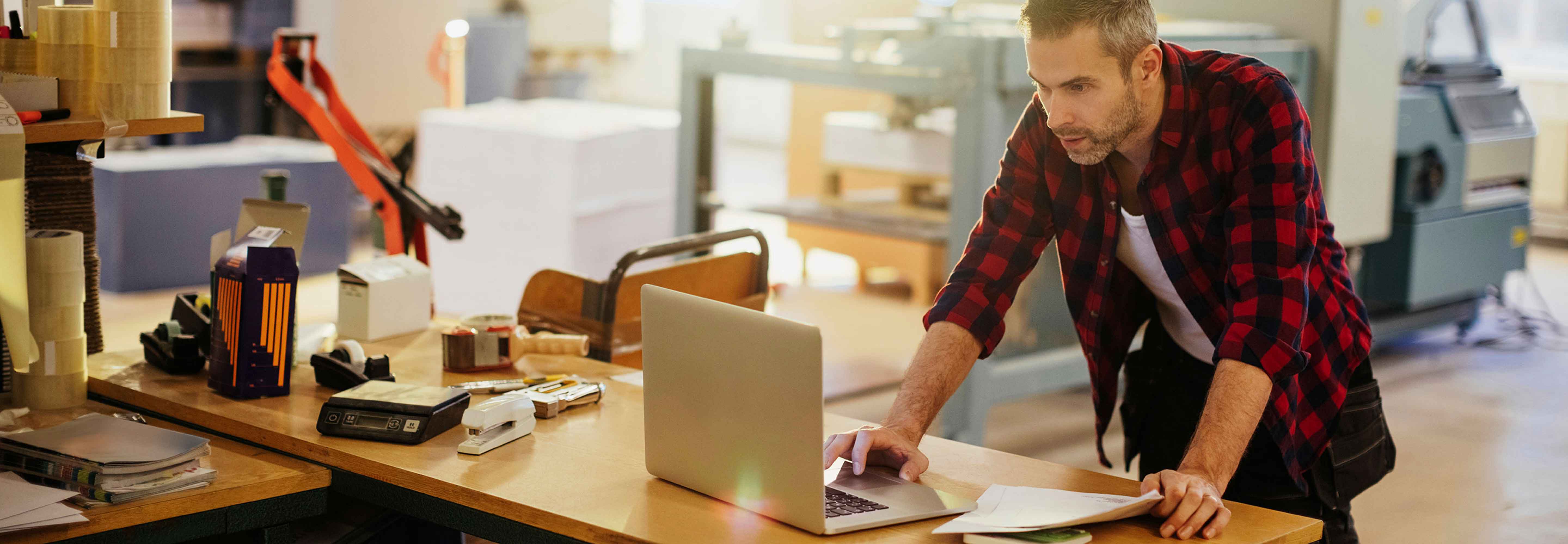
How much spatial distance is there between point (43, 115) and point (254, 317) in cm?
40

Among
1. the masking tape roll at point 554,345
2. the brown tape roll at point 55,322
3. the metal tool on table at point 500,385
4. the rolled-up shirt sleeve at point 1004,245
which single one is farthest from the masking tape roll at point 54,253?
the rolled-up shirt sleeve at point 1004,245

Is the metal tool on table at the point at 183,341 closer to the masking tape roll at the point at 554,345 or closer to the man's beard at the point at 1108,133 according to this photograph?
the masking tape roll at the point at 554,345

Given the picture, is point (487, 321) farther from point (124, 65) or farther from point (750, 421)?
point (750, 421)

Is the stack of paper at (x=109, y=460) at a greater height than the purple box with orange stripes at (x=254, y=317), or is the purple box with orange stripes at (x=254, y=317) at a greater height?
the purple box with orange stripes at (x=254, y=317)

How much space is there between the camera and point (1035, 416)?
4680 mm

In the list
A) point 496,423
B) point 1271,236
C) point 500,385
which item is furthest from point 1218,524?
point 500,385

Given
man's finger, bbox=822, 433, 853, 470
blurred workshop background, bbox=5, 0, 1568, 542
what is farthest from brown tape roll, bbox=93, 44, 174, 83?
man's finger, bbox=822, 433, 853, 470

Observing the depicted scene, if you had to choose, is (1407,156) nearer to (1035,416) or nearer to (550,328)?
(1035,416)

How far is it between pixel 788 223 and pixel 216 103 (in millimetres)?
3399

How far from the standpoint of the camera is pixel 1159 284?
2.08 metres

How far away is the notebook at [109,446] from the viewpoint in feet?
5.77

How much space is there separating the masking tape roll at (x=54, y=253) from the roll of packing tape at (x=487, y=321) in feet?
2.03

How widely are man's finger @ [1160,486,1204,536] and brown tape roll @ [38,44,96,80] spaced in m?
1.63

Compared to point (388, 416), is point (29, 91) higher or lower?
higher
